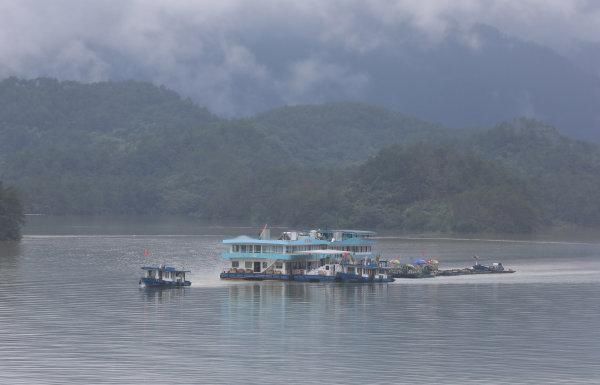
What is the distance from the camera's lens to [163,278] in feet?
241

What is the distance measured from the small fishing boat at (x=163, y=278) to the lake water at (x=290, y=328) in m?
0.88

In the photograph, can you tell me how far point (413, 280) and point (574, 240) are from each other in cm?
6467

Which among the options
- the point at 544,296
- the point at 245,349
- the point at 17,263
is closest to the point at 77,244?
the point at 17,263

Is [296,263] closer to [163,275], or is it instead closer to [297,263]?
[297,263]

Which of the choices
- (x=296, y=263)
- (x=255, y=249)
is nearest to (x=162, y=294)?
(x=255, y=249)

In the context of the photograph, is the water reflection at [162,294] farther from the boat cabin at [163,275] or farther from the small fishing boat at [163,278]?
the boat cabin at [163,275]

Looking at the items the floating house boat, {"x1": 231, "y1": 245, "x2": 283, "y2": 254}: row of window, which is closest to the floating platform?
the floating house boat

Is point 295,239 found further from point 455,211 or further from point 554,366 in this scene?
point 455,211

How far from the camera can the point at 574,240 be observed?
14288 centimetres

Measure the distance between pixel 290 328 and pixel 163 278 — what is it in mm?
18973

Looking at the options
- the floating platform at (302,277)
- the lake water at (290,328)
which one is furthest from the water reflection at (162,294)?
the floating platform at (302,277)

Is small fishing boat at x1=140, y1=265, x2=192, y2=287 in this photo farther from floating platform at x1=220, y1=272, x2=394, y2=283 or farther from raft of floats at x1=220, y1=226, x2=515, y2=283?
raft of floats at x1=220, y1=226, x2=515, y2=283

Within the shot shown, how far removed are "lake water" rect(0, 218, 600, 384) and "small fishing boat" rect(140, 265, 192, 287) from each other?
2.88ft

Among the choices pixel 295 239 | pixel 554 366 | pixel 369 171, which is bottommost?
pixel 554 366
